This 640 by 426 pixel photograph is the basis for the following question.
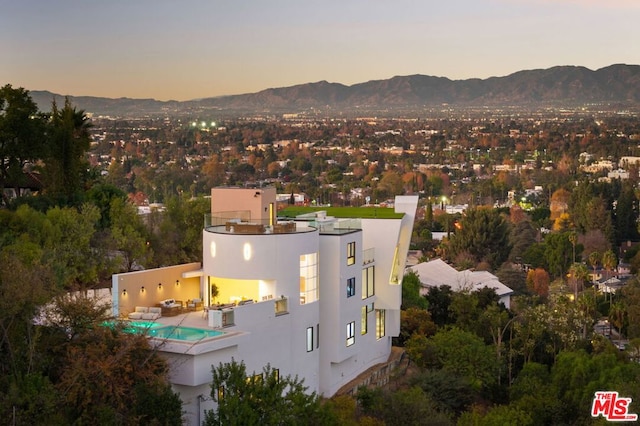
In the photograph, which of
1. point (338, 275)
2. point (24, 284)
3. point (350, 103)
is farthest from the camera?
point (350, 103)

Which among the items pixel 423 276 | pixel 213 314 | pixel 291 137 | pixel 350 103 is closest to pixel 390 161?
pixel 291 137

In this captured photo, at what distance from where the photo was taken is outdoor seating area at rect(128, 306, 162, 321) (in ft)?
67.5

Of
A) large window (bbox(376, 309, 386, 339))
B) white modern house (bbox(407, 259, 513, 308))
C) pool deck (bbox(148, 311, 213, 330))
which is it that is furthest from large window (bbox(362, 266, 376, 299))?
white modern house (bbox(407, 259, 513, 308))

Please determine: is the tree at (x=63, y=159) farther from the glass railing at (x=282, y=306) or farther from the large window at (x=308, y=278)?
the glass railing at (x=282, y=306)

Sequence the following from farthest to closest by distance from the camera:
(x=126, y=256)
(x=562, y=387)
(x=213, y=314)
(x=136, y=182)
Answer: (x=136, y=182) → (x=126, y=256) → (x=562, y=387) → (x=213, y=314)

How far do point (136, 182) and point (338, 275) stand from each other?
6560 centimetres

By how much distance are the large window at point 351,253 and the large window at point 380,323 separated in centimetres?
339

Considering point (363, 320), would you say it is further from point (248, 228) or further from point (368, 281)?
point (248, 228)

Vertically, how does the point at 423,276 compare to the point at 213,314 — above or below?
below

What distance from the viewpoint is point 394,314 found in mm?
27984

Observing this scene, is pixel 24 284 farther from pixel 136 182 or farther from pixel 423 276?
pixel 136 182

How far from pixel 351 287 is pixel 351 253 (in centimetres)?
92
